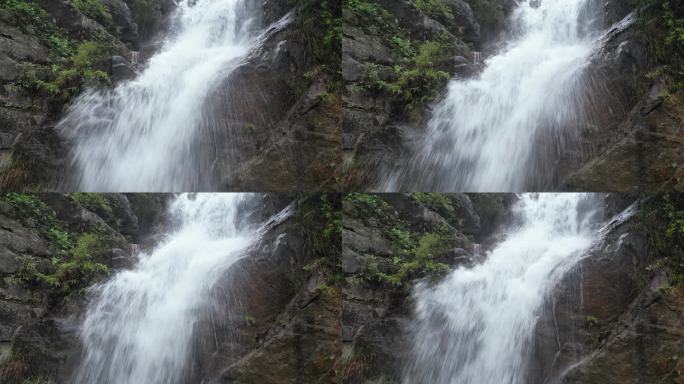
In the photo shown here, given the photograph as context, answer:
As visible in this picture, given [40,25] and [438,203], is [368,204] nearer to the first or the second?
[438,203]

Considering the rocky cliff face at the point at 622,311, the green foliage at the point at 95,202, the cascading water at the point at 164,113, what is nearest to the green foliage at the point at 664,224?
the rocky cliff face at the point at 622,311

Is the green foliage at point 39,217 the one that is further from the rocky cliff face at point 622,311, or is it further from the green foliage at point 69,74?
the rocky cliff face at point 622,311

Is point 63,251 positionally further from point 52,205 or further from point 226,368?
point 226,368

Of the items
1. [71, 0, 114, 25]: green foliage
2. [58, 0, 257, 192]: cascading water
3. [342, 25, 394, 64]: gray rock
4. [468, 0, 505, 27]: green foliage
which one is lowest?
[58, 0, 257, 192]: cascading water

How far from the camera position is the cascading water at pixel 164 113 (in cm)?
308

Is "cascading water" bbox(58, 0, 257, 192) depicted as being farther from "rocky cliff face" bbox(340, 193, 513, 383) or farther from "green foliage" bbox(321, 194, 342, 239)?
"rocky cliff face" bbox(340, 193, 513, 383)

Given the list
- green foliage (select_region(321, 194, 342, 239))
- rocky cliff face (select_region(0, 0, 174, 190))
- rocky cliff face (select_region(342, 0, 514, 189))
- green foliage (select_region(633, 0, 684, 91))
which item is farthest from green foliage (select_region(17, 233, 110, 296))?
green foliage (select_region(633, 0, 684, 91))

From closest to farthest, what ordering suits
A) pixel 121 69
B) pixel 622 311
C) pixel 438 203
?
1. pixel 622 311
2. pixel 438 203
3. pixel 121 69

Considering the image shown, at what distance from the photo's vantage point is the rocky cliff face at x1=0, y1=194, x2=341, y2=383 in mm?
3008

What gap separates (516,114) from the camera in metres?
3.12

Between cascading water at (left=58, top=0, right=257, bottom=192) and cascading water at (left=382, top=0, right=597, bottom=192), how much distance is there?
1.21m

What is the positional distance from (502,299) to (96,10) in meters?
2.91

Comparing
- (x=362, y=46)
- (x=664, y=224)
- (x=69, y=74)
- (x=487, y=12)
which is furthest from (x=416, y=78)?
(x=69, y=74)

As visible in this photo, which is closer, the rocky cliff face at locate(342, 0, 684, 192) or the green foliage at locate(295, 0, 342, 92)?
the rocky cliff face at locate(342, 0, 684, 192)
